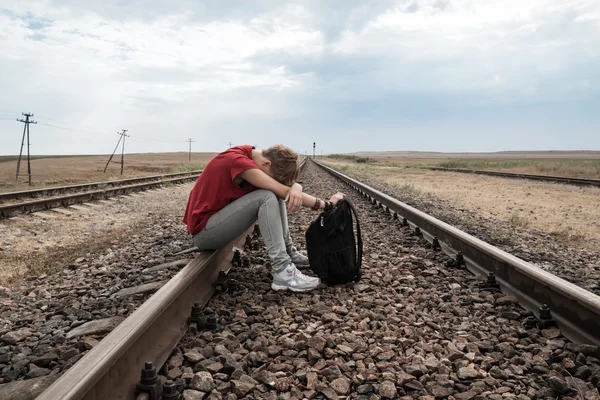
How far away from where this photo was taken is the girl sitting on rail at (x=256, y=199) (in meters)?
3.45

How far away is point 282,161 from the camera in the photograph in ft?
11.3

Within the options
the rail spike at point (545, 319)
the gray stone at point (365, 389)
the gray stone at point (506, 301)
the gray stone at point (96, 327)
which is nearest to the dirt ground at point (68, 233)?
the gray stone at point (96, 327)

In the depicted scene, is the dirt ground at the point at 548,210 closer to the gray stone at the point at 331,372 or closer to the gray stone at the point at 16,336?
the gray stone at the point at 331,372

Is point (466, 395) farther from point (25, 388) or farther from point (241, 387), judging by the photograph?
point (25, 388)

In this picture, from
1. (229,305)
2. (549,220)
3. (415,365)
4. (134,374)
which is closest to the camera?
(134,374)

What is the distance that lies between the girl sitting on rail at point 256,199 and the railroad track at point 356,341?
18cm

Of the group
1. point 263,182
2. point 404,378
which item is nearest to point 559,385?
point 404,378

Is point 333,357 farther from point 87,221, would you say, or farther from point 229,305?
point 87,221

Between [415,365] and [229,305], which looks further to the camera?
[229,305]

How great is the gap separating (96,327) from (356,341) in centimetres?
155

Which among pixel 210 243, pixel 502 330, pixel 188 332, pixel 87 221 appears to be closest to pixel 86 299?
pixel 210 243

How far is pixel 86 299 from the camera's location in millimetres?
3643

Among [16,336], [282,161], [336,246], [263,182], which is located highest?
[282,161]

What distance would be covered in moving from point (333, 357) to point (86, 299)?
2172 mm
